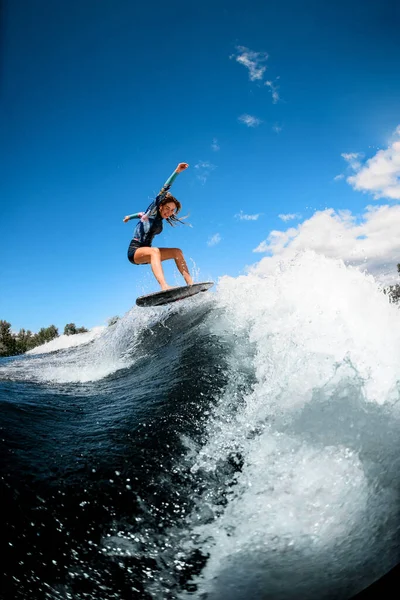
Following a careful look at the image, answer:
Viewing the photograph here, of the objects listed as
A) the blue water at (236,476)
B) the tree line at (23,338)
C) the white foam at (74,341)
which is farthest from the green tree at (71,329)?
the blue water at (236,476)

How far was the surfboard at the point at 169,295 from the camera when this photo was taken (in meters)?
6.45

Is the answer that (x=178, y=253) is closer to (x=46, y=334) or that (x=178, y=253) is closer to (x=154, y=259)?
(x=154, y=259)

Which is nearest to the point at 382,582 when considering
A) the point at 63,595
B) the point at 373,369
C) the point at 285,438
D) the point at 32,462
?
the point at 285,438

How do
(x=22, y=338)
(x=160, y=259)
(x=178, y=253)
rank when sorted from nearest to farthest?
1. (x=160, y=259)
2. (x=178, y=253)
3. (x=22, y=338)

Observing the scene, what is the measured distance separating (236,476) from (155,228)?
6.35m

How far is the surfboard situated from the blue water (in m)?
3.05

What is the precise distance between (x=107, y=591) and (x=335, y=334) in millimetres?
2388

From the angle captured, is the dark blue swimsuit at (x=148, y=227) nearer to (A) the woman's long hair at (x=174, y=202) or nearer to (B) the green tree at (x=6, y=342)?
(A) the woman's long hair at (x=174, y=202)

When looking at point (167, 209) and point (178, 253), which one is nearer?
point (167, 209)

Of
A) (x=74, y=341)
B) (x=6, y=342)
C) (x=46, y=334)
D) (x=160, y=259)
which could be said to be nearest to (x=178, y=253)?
(x=160, y=259)

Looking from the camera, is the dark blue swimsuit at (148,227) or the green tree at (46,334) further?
the green tree at (46,334)

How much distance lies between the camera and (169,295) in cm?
665

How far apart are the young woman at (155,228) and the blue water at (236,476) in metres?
4.47

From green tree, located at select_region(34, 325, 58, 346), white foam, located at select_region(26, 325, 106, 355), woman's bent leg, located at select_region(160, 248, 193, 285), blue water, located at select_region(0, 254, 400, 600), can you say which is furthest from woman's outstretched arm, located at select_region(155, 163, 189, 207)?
green tree, located at select_region(34, 325, 58, 346)
